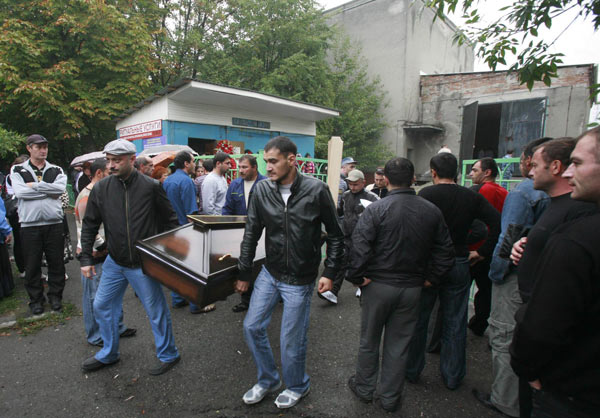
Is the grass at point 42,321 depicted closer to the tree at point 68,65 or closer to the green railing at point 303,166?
the green railing at point 303,166

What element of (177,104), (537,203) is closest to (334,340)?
(537,203)

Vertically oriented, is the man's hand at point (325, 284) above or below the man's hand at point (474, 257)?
below

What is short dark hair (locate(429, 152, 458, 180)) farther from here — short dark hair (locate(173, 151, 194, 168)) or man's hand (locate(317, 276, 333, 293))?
short dark hair (locate(173, 151, 194, 168))

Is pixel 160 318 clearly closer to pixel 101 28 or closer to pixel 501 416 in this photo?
pixel 501 416

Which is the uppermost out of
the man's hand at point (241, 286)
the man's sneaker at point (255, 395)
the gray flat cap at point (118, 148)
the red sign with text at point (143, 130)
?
the red sign with text at point (143, 130)

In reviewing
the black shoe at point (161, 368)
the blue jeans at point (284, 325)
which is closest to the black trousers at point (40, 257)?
the black shoe at point (161, 368)

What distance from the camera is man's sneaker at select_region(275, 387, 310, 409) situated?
2.44 metres

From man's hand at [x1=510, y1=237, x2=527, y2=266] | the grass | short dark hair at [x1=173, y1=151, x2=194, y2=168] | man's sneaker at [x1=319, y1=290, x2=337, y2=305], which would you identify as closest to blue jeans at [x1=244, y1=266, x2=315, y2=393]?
man's hand at [x1=510, y1=237, x2=527, y2=266]

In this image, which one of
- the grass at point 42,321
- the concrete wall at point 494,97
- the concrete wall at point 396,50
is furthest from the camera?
the concrete wall at point 396,50

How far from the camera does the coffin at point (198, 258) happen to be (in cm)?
230

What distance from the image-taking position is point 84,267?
9.47ft

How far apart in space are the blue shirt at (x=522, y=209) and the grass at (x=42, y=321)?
15.4 feet

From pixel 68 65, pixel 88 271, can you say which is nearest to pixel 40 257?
pixel 88 271

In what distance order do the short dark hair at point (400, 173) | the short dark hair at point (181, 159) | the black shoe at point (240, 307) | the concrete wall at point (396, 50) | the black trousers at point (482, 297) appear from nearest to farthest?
1. the short dark hair at point (400, 173)
2. the black trousers at point (482, 297)
3. the black shoe at point (240, 307)
4. the short dark hair at point (181, 159)
5. the concrete wall at point (396, 50)
